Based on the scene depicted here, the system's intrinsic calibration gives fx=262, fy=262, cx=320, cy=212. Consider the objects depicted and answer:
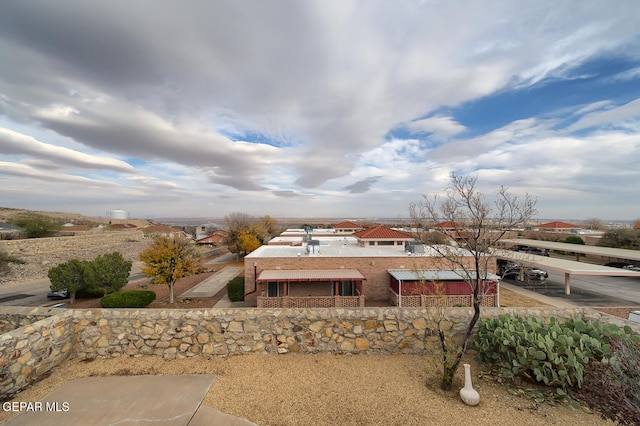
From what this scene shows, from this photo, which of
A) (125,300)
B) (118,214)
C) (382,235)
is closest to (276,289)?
(125,300)

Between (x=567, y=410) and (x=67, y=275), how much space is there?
2350 centimetres

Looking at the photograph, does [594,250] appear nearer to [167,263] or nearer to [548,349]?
[548,349]

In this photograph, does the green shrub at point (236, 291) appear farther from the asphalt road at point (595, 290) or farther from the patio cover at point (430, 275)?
the asphalt road at point (595, 290)

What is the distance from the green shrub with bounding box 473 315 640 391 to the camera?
457 cm

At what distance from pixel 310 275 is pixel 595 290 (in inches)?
864

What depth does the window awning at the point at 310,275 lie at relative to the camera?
573 inches

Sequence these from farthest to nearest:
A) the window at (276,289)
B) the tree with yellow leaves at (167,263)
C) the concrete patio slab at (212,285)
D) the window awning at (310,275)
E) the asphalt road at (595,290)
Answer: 1. the concrete patio slab at (212,285)
2. the asphalt road at (595,290)
3. the tree with yellow leaves at (167,263)
4. the window at (276,289)
5. the window awning at (310,275)

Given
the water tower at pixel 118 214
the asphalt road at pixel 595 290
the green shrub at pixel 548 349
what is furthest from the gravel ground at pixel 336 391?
the water tower at pixel 118 214

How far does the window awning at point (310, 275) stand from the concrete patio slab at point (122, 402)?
354 inches

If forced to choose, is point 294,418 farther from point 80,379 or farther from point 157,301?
point 157,301

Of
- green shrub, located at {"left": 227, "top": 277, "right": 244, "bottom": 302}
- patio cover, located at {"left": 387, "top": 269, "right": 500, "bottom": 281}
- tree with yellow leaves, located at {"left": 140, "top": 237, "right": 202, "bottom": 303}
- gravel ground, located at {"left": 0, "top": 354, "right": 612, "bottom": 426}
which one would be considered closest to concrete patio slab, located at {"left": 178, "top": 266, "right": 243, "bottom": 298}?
tree with yellow leaves, located at {"left": 140, "top": 237, "right": 202, "bottom": 303}

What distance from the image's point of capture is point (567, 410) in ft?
14.3

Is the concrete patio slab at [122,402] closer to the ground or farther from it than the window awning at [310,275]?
farther from it

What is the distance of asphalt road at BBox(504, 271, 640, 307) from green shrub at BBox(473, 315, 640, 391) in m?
16.2
